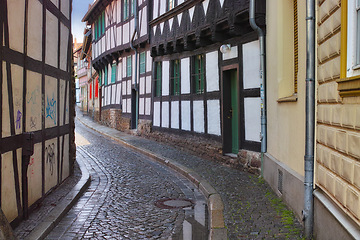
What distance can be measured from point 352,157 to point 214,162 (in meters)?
7.68

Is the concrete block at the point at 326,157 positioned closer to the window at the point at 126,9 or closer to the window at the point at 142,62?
the window at the point at 142,62

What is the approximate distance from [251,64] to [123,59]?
1310cm

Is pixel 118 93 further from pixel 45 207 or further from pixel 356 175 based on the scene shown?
pixel 356 175

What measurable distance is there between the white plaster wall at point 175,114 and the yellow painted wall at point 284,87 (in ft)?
19.5

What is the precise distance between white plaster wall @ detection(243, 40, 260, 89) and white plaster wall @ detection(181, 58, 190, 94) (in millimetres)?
3732

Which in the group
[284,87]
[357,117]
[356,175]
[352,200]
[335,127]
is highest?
[284,87]

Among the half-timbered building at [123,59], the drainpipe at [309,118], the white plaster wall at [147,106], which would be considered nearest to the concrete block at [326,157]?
the drainpipe at [309,118]

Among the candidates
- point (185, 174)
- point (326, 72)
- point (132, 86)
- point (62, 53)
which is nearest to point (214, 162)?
point (185, 174)

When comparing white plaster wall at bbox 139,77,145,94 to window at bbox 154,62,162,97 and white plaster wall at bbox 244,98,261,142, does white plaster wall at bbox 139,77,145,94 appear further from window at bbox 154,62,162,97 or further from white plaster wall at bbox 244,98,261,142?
white plaster wall at bbox 244,98,261,142

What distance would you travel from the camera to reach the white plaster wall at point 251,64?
9172 millimetres

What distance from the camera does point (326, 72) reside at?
4449 millimetres

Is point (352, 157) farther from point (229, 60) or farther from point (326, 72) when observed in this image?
point (229, 60)

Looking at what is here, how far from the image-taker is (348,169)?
3631mm

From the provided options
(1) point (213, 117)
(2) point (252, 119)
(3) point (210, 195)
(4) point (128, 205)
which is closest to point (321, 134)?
(3) point (210, 195)
